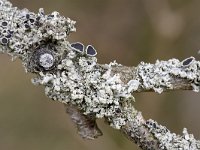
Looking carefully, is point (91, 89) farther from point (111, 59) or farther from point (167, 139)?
point (111, 59)

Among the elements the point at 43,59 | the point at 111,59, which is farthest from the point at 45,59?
the point at 111,59

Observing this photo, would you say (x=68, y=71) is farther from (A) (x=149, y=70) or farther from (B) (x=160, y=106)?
(B) (x=160, y=106)

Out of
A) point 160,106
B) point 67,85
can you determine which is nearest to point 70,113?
point 67,85

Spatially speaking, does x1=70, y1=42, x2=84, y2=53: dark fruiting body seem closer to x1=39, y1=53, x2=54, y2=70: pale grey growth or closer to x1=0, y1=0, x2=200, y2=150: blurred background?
x1=39, y1=53, x2=54, y2=70: pale grey growth

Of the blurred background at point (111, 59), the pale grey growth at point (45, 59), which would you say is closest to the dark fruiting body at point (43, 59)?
the pale grey growth at point (45, 59)

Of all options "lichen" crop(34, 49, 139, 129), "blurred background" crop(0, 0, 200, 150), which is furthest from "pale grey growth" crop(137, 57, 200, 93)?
"blurred background" crop(0, 0, 200, 150)

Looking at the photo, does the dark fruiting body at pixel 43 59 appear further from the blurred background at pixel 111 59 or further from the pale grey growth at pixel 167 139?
the blurred background at pixel 111 59
